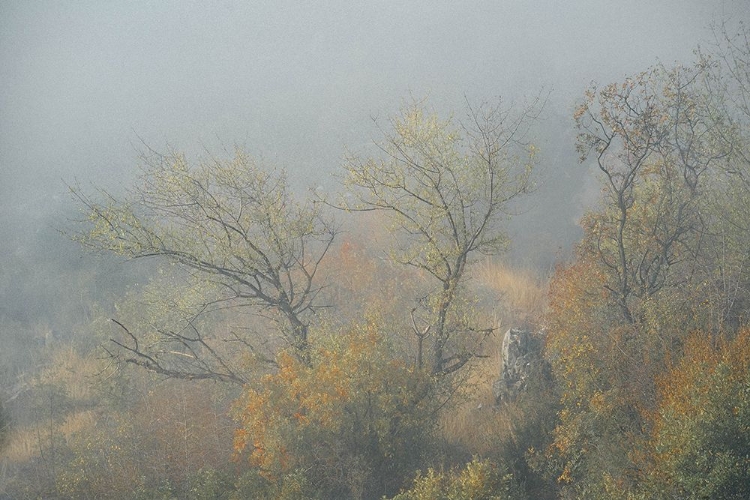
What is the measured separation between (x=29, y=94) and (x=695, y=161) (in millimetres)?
44560

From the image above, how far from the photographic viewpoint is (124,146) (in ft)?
125

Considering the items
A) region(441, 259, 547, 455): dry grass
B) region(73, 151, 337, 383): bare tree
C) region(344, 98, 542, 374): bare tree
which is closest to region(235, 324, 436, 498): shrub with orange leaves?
region(344, 98, 542, 374): bare tree

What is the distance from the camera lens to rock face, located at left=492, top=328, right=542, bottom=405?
45.3 feet

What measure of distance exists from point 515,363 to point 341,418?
564 cm

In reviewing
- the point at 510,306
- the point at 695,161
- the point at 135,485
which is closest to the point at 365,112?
the point at 510,306

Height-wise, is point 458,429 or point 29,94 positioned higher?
point 29,94

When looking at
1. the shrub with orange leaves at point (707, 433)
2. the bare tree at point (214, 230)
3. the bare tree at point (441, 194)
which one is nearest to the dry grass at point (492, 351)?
the bare tree at point (441, 194)

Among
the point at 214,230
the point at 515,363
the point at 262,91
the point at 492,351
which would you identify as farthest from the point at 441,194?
the point at 262,91

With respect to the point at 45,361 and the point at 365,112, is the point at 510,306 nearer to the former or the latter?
the point at 45,361

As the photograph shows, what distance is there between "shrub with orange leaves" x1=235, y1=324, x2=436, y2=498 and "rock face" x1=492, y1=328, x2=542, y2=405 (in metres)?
3.87

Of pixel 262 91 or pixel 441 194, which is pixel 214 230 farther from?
pixel 262 91

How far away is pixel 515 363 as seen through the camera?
46.5 ft

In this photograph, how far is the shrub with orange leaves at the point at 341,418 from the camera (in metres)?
9.64

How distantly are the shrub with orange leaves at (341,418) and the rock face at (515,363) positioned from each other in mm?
3873
